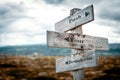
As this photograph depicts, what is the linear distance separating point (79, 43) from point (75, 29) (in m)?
0.60

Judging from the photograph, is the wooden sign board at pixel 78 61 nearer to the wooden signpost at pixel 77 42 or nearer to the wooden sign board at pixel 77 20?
the wooden signpost at pixel 77 42

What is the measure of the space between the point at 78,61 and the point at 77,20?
1340mm

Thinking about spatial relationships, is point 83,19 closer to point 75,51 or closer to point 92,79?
point 75,51

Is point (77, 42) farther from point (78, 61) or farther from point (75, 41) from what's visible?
point (78, 61)

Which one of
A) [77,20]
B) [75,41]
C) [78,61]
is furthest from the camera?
[77,20]

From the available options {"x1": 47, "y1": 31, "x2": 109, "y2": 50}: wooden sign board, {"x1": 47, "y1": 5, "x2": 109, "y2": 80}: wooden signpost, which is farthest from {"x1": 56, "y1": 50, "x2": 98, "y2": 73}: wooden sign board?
{"x1": 47, "y1": 31, "x2": 109, "y2": 50}: wooden sign board

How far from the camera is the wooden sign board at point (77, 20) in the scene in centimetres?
832

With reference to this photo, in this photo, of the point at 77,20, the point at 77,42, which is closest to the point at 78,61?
the point at 77,42

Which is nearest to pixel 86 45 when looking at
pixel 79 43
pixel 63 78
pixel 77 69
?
pixel 79 43

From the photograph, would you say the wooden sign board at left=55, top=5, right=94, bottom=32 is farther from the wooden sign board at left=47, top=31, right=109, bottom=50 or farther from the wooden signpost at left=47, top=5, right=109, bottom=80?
the wooden sign board at left=47, top=31, right=109, bottom=50

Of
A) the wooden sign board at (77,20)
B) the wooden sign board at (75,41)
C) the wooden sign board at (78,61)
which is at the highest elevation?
the wooden sign board at (77,20)

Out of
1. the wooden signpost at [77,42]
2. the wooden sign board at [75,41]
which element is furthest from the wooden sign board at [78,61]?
the wooden sign board at [75,41]

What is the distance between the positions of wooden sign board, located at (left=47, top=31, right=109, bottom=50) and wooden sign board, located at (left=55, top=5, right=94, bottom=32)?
445mm

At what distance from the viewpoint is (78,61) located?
8.47 metres
